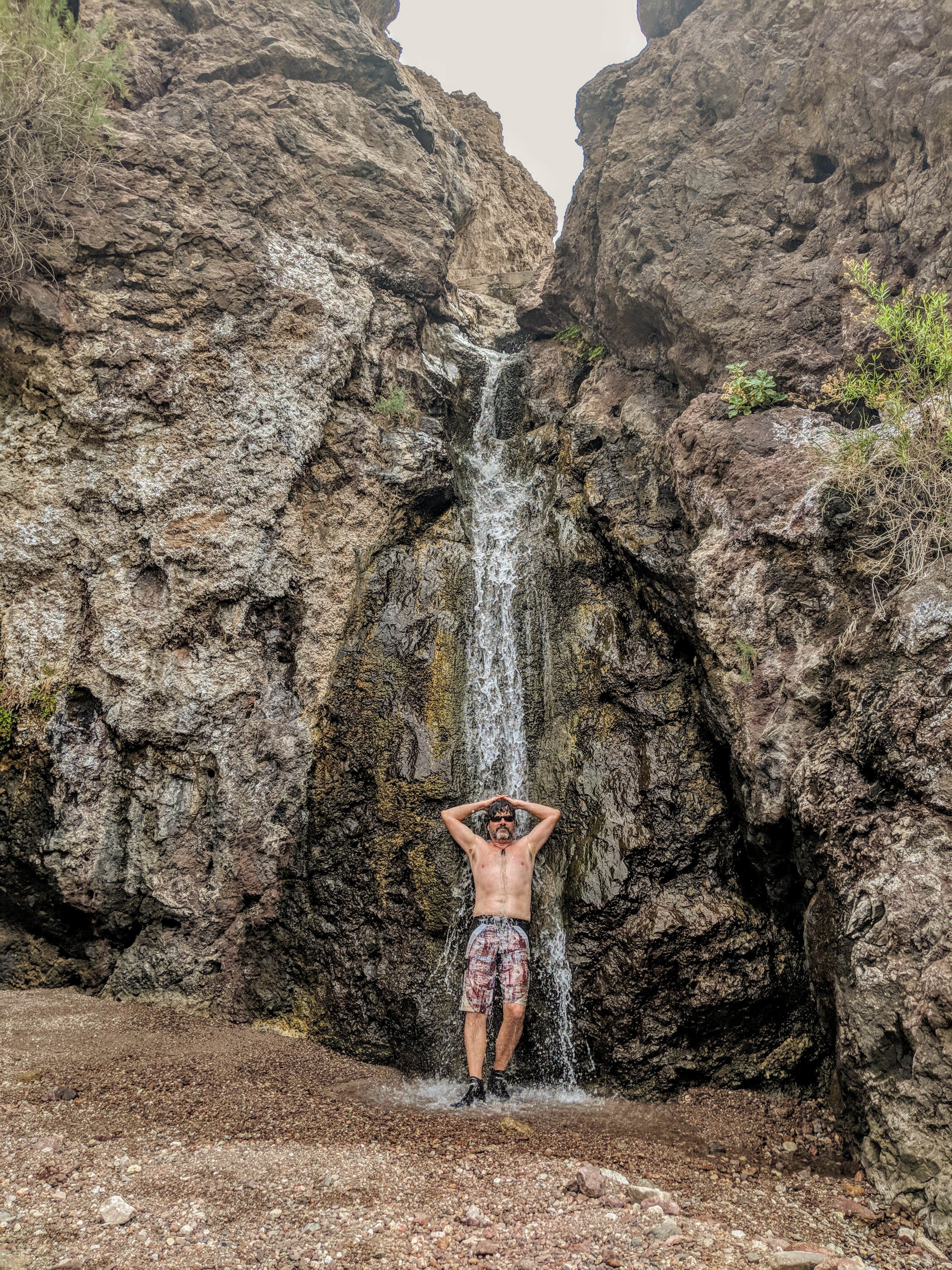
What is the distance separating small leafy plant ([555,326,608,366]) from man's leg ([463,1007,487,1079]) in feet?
28.5

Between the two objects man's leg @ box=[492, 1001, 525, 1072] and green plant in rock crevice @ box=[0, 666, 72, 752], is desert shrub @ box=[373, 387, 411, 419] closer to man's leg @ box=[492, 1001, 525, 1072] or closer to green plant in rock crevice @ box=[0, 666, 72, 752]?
green plant in rock crevice @ box=[0, 666, 72, 752]

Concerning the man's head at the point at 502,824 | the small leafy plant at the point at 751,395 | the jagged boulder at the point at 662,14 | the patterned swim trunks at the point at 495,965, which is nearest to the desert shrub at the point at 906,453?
the small leafy plant at the point at 751,395

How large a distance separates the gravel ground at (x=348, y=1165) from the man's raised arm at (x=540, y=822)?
181cm

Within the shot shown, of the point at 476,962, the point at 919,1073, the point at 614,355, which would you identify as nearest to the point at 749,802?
the point at 919,1073

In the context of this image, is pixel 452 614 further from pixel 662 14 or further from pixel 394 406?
pixel 662 14

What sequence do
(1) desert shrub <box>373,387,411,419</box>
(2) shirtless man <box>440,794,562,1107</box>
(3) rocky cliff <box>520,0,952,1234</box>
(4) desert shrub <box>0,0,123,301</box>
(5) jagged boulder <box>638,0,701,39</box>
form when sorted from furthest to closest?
(5) jagged boulder <box>638,0,701,39</box>, (1) desert shrub <box>373,387,411,419</box>, (4) desert shrub <box>0,0,123,301</box>, (2) shirtless man <box>440,794,562,1107</box>, (3) rocky cliff <box>520,0,952,1234</box>

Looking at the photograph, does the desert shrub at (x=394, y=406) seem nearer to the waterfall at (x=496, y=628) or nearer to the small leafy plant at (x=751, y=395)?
the waterfall at (x=496, y=628)

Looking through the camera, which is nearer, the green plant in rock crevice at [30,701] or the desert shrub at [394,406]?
the green plant in rock crevice at [30,701]

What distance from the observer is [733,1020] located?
17.5 ft

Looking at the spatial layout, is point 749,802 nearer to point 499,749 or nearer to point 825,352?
point 499,749

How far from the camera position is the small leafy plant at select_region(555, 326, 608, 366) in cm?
1044

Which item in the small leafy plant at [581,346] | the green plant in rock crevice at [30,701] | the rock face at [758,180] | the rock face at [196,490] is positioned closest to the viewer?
the rock face at [196,490]

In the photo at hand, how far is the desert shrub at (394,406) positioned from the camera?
888 centimetres

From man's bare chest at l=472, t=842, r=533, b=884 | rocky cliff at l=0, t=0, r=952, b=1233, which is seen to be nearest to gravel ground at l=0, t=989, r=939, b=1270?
rocky cliff at l=0, t=0, r=952, b=1233
